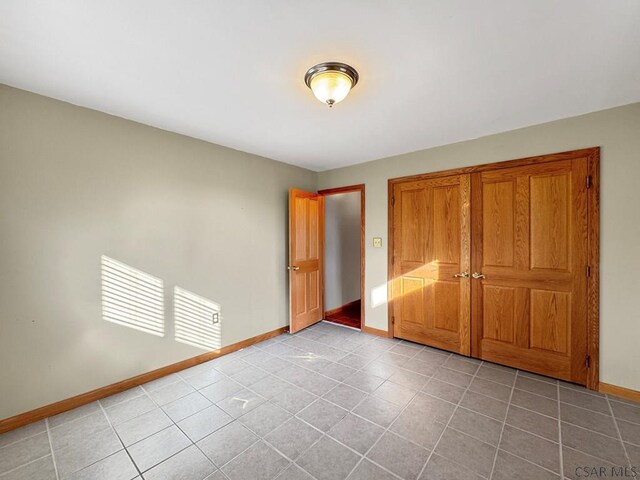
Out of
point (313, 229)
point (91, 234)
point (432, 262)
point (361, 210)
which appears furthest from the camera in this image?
point (313, 229)

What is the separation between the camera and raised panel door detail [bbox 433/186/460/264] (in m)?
3.15

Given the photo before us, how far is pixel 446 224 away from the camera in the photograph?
3217 millimetres

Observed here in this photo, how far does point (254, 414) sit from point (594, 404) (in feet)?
9.06

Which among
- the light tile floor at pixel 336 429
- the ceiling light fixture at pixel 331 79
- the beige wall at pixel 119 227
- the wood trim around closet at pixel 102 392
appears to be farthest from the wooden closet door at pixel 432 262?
the wood trim around closet at pixel 102 392

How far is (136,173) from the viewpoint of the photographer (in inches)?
101

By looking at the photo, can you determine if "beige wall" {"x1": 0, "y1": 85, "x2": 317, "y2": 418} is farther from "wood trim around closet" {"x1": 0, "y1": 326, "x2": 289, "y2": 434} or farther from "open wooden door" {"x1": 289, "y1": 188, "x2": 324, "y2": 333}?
"open wooden door" {"x1": 289, "y1": 188, "x2": 324, "y2": 333}

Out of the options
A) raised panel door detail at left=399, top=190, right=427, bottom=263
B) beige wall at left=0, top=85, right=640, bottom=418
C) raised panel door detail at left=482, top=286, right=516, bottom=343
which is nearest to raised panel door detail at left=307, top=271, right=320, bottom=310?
beige wall at left=0, top=85, right=640, bottom=418

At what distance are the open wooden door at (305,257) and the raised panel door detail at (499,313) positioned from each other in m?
2.31

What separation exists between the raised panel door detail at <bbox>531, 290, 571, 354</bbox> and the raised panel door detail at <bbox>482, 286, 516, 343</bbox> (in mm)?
174

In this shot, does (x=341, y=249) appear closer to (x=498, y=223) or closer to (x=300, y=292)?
(x=300, y=292)

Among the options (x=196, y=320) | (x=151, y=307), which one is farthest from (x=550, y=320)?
(x=151, y=307)

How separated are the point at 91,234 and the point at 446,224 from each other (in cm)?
357

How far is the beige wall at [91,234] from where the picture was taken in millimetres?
1990

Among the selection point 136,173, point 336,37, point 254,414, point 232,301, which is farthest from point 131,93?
point 254,414
